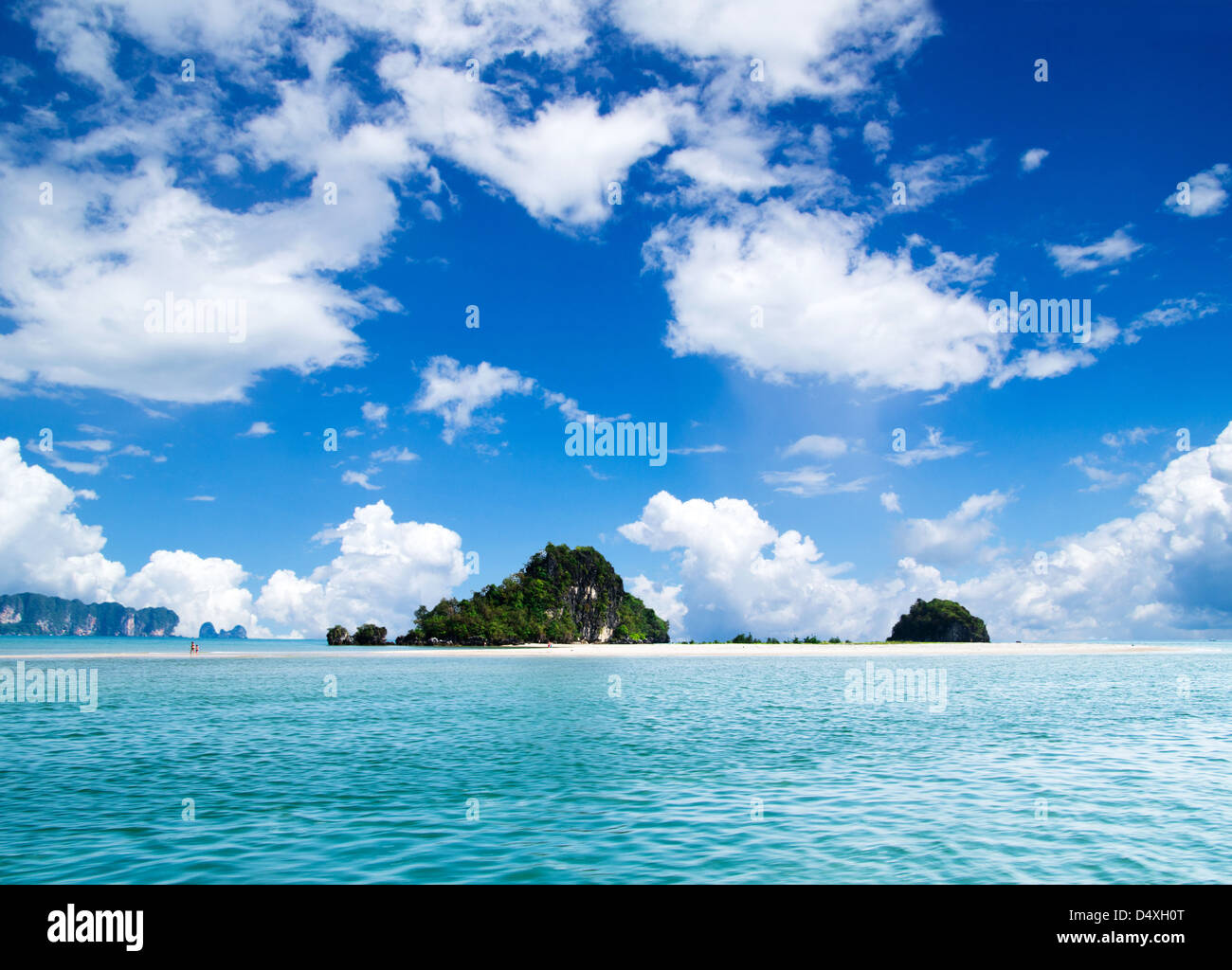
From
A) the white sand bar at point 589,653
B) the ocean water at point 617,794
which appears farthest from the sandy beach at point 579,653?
the ocean water at point 617,794

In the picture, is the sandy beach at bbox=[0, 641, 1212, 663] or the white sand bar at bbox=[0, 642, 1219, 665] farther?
the white sand bar at bbox=[0, 642, 1219, 665]

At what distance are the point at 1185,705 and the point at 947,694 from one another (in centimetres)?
1325

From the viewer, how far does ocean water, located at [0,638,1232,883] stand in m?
13.8

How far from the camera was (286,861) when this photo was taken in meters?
14.0

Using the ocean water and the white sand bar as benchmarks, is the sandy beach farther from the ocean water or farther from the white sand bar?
the ocean water

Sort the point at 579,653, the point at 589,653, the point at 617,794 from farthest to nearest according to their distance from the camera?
the point at 589,653 < the point at 579,653 < the point at 617,794

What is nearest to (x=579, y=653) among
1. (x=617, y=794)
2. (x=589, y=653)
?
(x=589, y=653)

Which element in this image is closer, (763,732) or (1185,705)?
(763,732)

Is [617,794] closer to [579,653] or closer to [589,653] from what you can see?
[579,653]

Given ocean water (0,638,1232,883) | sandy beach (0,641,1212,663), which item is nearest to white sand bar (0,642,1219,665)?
sandy beach (0,641,1212,663)

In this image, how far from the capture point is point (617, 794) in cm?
1966
